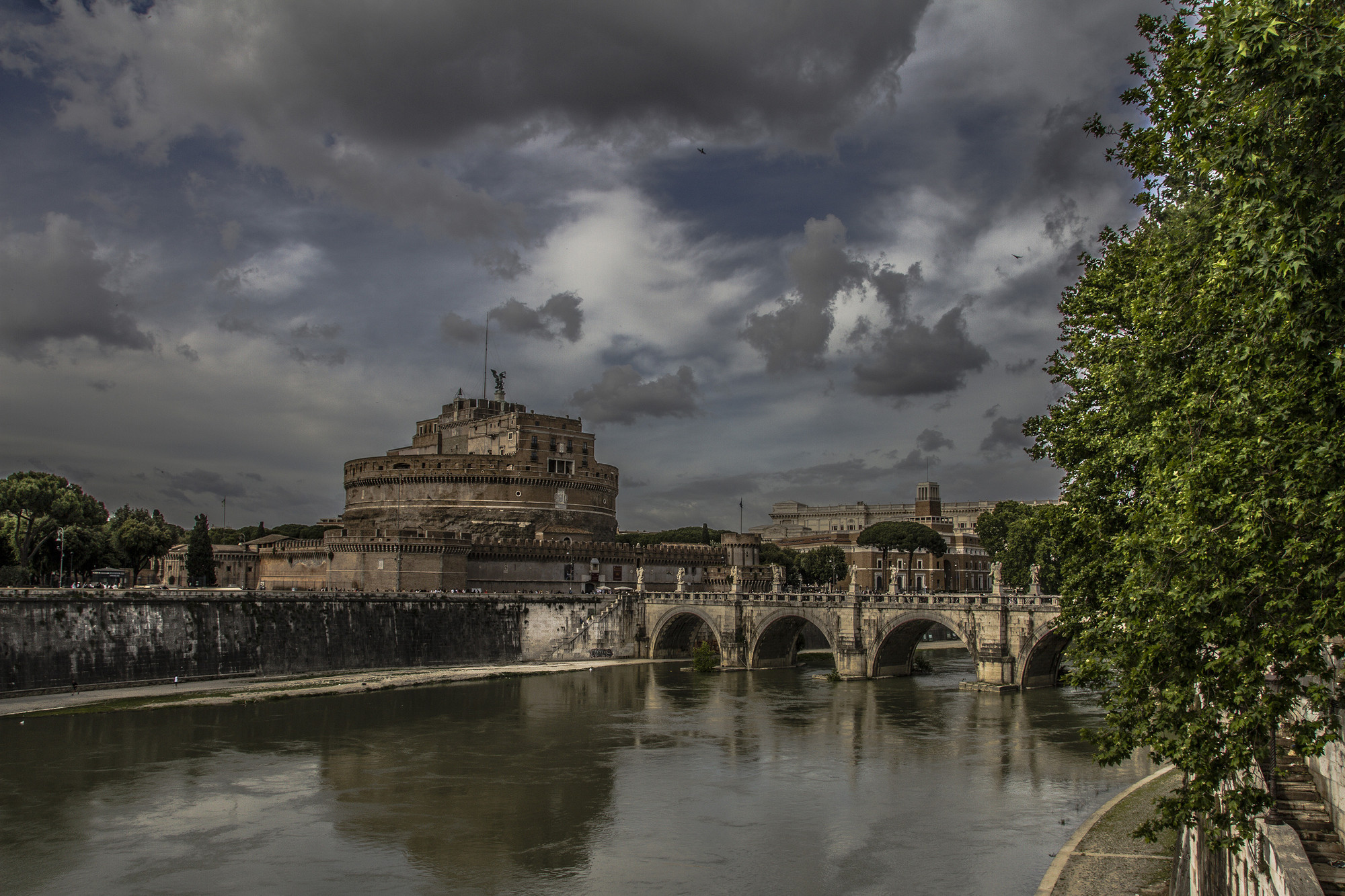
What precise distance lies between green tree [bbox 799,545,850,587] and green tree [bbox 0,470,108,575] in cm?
6362

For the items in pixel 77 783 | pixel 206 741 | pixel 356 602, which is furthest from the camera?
pixel 356 602

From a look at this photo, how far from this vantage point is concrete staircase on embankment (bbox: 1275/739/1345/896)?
1152 centimetres

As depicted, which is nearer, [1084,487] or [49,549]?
[1084,487]

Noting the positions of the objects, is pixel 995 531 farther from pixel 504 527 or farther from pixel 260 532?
pixel 260 532

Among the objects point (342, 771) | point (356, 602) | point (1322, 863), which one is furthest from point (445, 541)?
point (1322, 863)

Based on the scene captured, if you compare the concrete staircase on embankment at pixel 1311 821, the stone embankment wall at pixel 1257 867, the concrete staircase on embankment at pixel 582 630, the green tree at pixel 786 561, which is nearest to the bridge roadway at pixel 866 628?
the concrete staircase on embankment at pixel 582 630

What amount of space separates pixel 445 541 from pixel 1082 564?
192 ft

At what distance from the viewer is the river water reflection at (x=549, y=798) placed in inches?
837

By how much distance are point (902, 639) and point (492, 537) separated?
43362 millimetres

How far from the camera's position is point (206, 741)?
35250mm

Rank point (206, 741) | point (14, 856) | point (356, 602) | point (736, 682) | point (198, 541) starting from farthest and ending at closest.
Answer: point (198, 541) < point (356, 602) < point (736, 682) < point (206, 741) < point (14, 856)

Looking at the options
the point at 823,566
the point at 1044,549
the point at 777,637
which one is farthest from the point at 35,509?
the point at 823,566

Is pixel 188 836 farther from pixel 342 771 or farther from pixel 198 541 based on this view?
pixel 198 541

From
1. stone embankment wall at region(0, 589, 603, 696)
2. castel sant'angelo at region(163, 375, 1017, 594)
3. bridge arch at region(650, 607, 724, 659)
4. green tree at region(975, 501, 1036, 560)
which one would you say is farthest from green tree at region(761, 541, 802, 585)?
stone embankment wall at region(0, 589, 603, 696)
